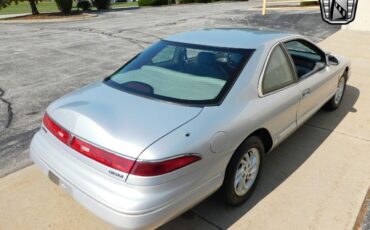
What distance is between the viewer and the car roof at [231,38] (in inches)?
130

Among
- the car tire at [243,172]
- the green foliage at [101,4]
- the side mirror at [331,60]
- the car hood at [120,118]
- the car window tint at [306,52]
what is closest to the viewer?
the car hood at [120,118]

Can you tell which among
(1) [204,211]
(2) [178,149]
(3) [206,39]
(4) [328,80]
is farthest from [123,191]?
(4) [328,80]

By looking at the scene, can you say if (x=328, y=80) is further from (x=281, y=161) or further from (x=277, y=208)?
(x=277, y=208)

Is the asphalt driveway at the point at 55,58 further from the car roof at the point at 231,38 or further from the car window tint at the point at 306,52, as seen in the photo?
the car window tint at the point at 306,52

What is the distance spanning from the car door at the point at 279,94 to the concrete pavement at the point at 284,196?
1.60 ft

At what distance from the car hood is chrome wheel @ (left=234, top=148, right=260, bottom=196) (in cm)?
73

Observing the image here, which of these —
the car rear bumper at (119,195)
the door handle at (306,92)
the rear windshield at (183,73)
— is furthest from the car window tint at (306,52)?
the car rear bumper at (119,195)

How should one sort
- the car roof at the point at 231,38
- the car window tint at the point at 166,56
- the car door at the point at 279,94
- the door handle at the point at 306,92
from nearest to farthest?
1. the car door at the point at 279,94
2. the car roof at the point at 231,38
3. the car window tint at the point at 166,56
4. the door handle at the point at 306,92

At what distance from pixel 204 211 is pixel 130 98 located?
1.23 m

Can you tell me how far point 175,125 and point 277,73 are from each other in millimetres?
1477

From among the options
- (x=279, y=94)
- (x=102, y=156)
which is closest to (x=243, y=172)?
(x=279, y=94)

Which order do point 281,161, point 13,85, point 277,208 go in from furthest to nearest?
1. point 13,85
2. point 281,161
3. point 277,208

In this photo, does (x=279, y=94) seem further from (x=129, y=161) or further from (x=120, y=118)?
(x=129, y=161)

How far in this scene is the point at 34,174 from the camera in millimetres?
3498
